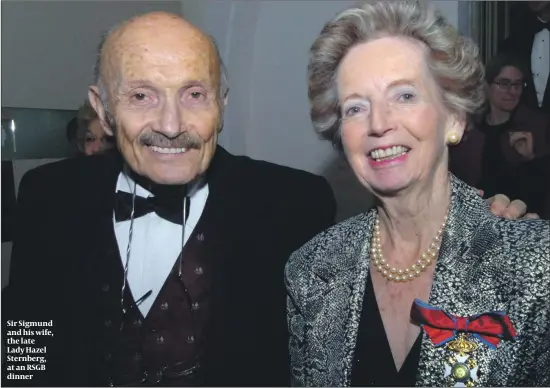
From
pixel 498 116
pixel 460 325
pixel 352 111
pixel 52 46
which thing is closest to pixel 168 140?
pixel 352 111

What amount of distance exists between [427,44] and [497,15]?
95 cm

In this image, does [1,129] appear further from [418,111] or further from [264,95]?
[418,111]

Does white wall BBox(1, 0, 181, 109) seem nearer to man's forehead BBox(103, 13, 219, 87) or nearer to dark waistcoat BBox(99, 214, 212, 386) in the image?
Result: man's forehead BBox(103, 13, 219, 87)

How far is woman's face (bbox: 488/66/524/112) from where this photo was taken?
1.95 meters

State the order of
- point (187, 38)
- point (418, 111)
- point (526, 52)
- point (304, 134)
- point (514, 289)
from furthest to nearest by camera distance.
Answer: point (304, 134) → point (526, 52) → point (187, 38) → point (418, 111) → point (514, 289)

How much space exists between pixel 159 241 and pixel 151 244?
22 millimetres

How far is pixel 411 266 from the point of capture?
129 cm

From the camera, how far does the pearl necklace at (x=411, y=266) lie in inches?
49.9

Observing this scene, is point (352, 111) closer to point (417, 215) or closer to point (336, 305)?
point (417, 215)

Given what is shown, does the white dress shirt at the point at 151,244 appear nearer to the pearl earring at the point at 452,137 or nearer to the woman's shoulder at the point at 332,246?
the woman's shoulder at the point at 332,246

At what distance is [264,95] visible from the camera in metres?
2.61

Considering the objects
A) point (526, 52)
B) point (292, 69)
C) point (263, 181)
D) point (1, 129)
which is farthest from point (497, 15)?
point (1, 129)

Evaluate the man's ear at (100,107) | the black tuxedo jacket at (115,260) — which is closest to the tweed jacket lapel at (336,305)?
the black tuxedo jacket at (115,260)

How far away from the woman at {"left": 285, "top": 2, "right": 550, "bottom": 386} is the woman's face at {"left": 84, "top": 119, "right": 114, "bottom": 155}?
76 centimetres
